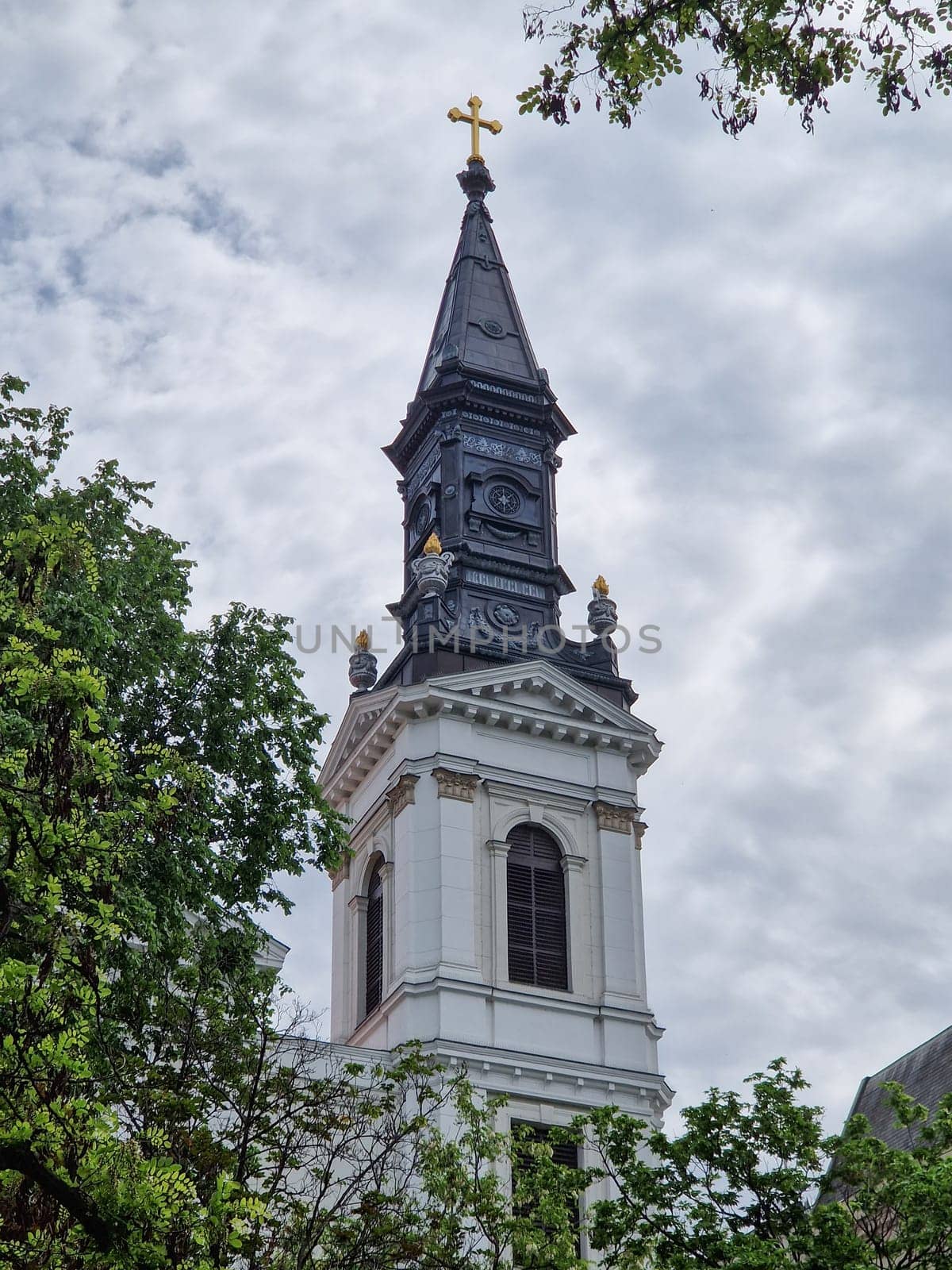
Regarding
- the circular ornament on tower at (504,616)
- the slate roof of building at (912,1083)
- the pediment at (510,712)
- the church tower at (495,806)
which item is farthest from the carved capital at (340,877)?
the slate roof of building at (912,1083)

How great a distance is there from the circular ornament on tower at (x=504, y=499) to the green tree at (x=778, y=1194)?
21.7 m

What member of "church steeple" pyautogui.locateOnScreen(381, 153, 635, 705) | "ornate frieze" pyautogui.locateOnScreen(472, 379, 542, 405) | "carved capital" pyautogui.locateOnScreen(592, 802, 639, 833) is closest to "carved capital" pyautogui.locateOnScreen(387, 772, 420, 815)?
"church steeple" pyautogui.locateOnScreen(381, 153, 635, 705)

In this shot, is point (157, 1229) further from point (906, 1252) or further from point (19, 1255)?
point (906, 1252)

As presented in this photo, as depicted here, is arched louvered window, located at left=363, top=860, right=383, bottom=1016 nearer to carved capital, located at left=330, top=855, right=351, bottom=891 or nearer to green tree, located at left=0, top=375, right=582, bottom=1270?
carved capital, located at left=330, top=855, right=351, bottom=891

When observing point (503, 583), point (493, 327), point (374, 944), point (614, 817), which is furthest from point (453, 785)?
point (493, 327)

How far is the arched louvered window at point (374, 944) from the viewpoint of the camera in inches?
1534

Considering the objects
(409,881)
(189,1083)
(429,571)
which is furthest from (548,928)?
(189,1083)

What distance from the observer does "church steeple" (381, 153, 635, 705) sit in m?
42.1

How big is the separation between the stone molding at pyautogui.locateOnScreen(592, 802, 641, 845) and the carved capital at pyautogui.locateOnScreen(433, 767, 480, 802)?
2.96m

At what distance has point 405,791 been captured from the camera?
3878 cm

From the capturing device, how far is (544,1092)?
35.9 metres

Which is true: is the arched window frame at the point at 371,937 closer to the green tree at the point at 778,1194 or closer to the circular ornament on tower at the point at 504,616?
the circular ornament on tower at the point at 504,616

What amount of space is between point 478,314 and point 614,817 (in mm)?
15829

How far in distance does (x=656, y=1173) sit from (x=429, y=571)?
20.1 meters
